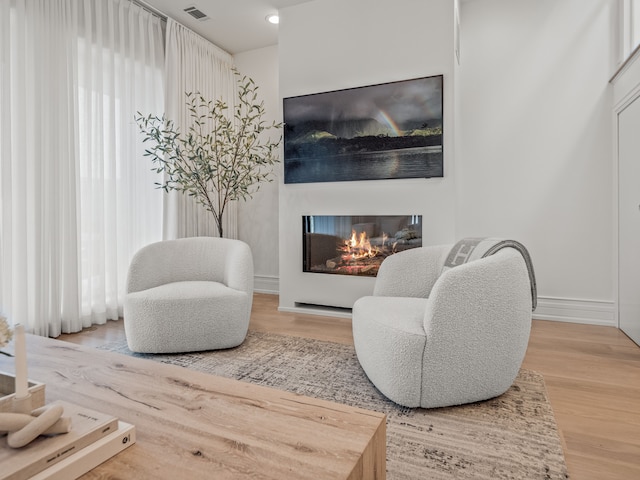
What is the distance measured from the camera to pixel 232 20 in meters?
3.78

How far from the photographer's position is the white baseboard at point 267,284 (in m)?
4.43

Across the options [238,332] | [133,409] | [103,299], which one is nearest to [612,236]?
[238,332]

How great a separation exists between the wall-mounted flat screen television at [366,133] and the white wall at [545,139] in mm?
483

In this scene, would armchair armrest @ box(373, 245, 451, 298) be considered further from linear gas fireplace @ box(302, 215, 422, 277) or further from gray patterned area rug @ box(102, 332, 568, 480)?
linear gas fireplace @ box(302, 215, 422, 277)

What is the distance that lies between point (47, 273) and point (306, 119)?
2366 millimetres

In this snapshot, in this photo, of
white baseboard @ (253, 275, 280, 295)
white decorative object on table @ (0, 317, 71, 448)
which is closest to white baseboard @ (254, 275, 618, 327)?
white baseboard @ (253, 275, 280, 295)

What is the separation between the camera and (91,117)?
3023 mm

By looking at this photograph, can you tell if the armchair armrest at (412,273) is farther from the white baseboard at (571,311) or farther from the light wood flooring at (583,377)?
the white baseboard at (571,311)

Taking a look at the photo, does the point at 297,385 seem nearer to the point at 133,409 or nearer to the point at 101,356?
the point at 101,356

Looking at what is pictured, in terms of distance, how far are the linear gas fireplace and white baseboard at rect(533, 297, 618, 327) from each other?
4.10 ft

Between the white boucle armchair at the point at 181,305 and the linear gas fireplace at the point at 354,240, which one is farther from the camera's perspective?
the linear gas fireplace at the point at 354,240

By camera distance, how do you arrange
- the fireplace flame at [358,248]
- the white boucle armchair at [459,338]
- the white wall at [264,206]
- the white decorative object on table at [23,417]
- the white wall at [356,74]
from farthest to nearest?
the white wall at [264,206]
the fireplace flame at [358,248]
the white wall at [356,74]
the white boucle armchair at [459,338]
the white decorative object on table at [23,417]

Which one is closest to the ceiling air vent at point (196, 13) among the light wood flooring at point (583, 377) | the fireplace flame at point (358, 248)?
the fireplace flame at point (358, 248)

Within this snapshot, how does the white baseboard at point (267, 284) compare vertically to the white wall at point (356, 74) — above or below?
below
